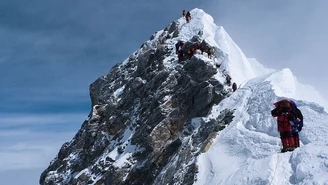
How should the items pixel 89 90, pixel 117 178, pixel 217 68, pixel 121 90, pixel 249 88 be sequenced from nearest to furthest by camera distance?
pixel 249 88 → pixel 117 178 → pixel 217 68 → pixel 121 90 → pixel 89 90

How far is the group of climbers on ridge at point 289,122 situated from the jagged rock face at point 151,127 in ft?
18.9

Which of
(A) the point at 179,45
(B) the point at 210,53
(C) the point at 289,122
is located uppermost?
(A) the point at 179,45

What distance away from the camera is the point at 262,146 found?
587 inches

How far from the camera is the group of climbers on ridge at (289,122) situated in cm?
1194

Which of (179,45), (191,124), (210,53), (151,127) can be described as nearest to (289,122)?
(191,124)

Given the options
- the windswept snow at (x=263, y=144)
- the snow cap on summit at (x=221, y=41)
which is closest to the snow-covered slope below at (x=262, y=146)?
the windswept snow at (x=263, y=144)

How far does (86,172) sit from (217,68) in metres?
15.1

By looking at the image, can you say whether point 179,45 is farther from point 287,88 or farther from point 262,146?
point 262,146

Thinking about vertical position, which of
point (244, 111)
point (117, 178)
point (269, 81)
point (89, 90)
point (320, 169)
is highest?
point (89, 90)

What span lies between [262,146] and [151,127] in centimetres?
1261

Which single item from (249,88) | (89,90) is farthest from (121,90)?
(249,88)

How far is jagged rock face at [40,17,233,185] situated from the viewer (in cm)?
2103

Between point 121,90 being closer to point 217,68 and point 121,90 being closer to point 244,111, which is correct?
point 217,68

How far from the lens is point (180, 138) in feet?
78.7
